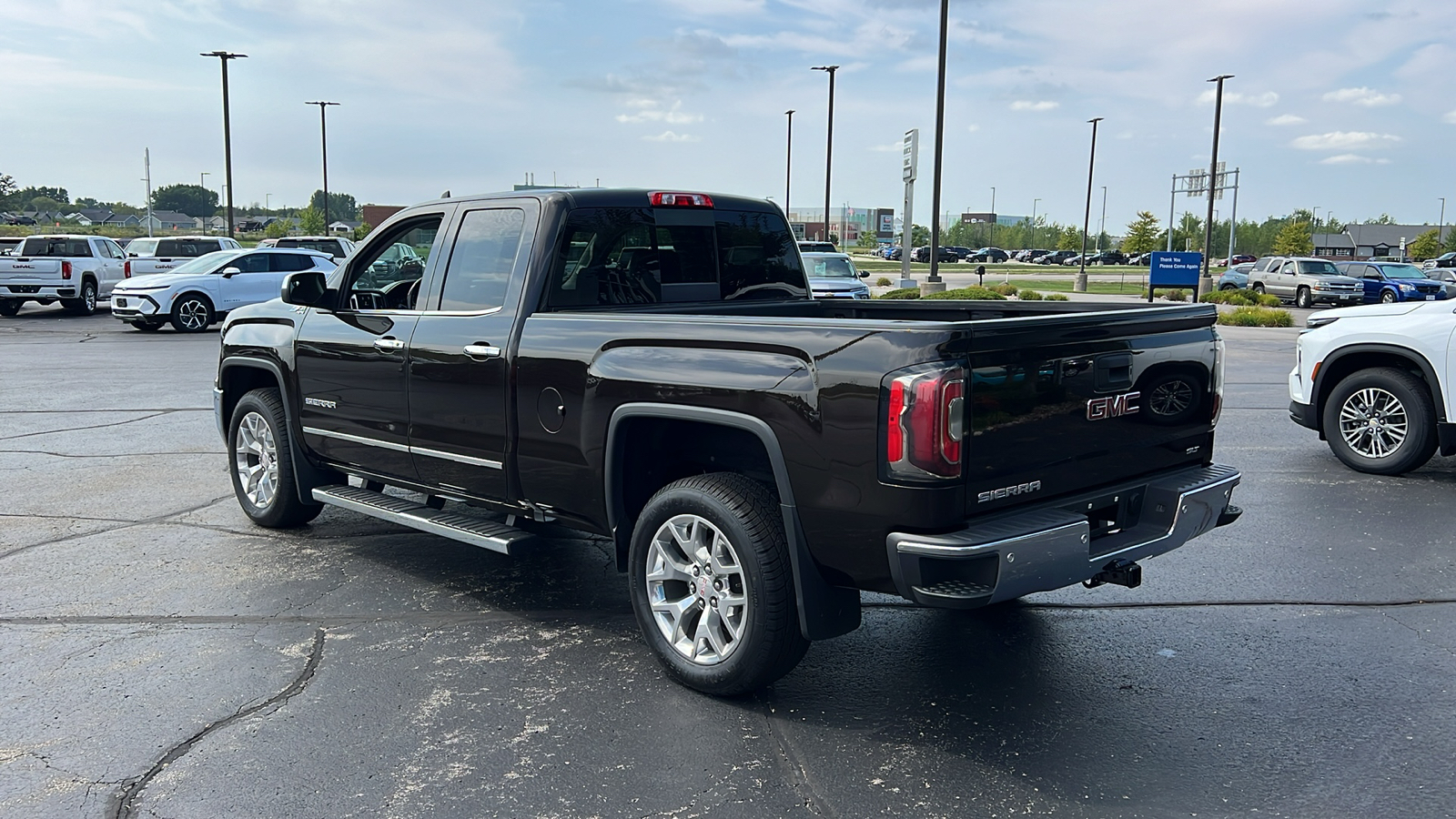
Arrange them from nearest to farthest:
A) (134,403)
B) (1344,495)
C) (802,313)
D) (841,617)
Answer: (841,617), (802,313), (1344,495), (134,403)

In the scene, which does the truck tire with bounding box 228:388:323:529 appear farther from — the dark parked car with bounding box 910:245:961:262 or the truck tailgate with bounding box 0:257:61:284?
the dark parked car with bounding box 910:245:961:262

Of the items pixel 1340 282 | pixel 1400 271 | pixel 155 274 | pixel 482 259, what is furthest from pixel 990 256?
pixel 482 259

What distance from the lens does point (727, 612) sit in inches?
165

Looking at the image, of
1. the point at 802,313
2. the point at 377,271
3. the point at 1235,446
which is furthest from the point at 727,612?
the point at 1235,446

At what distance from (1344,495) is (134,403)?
1180 centimetres

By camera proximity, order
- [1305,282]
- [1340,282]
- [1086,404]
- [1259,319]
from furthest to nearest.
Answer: [1305,282], [1340,282], [1259,319], [1086,404]

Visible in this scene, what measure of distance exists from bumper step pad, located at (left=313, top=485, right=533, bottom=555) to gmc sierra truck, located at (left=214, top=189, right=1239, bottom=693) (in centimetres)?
2

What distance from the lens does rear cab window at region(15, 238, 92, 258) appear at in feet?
87.3

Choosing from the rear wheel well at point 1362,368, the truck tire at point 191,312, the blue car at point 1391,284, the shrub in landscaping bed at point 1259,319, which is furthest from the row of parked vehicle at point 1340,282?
the truck tire at point 191,312

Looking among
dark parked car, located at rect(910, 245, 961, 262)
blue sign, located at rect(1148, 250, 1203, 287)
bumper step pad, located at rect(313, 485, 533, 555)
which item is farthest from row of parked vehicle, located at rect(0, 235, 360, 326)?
dark parked car, located at rect(910, 245, 961, 262)

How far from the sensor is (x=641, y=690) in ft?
14.2

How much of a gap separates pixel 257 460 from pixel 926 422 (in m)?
4.93

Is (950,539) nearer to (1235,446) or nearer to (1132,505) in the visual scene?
(1132,505)

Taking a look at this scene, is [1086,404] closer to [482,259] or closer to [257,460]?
[482,259]
